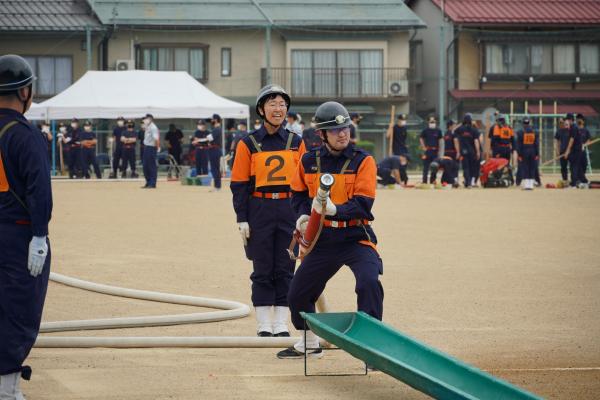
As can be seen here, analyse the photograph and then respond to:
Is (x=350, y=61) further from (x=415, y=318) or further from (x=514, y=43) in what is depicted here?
(x=415, y=318)

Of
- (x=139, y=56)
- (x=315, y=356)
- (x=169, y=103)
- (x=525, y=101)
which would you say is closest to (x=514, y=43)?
(x=525, y=101)

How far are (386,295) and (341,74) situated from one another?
1548 inches

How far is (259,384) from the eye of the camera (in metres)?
6.82

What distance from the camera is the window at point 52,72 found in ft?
154

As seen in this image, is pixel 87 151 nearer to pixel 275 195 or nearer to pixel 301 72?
pixel 301 72

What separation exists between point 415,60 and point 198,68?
33.2 feet

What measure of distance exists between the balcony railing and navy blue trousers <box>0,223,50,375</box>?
1688 inches

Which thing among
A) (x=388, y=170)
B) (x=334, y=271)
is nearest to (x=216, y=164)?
(x=388, y=170)

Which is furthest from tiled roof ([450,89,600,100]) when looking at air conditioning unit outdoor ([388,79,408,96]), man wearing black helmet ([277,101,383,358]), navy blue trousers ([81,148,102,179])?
man wearing black helmet ([277,101,383,358])

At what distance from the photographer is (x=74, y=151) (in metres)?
37.6

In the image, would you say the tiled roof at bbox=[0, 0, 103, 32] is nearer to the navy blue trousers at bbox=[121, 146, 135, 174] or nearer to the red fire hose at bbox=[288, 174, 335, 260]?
the navy blue trousers at bbox=[121, 146, 135, 174]

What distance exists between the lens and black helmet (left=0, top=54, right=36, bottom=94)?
6281 mm

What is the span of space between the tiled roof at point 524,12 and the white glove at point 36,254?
44687 millimetres

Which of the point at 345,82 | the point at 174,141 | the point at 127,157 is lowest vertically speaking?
the point at 127,157
